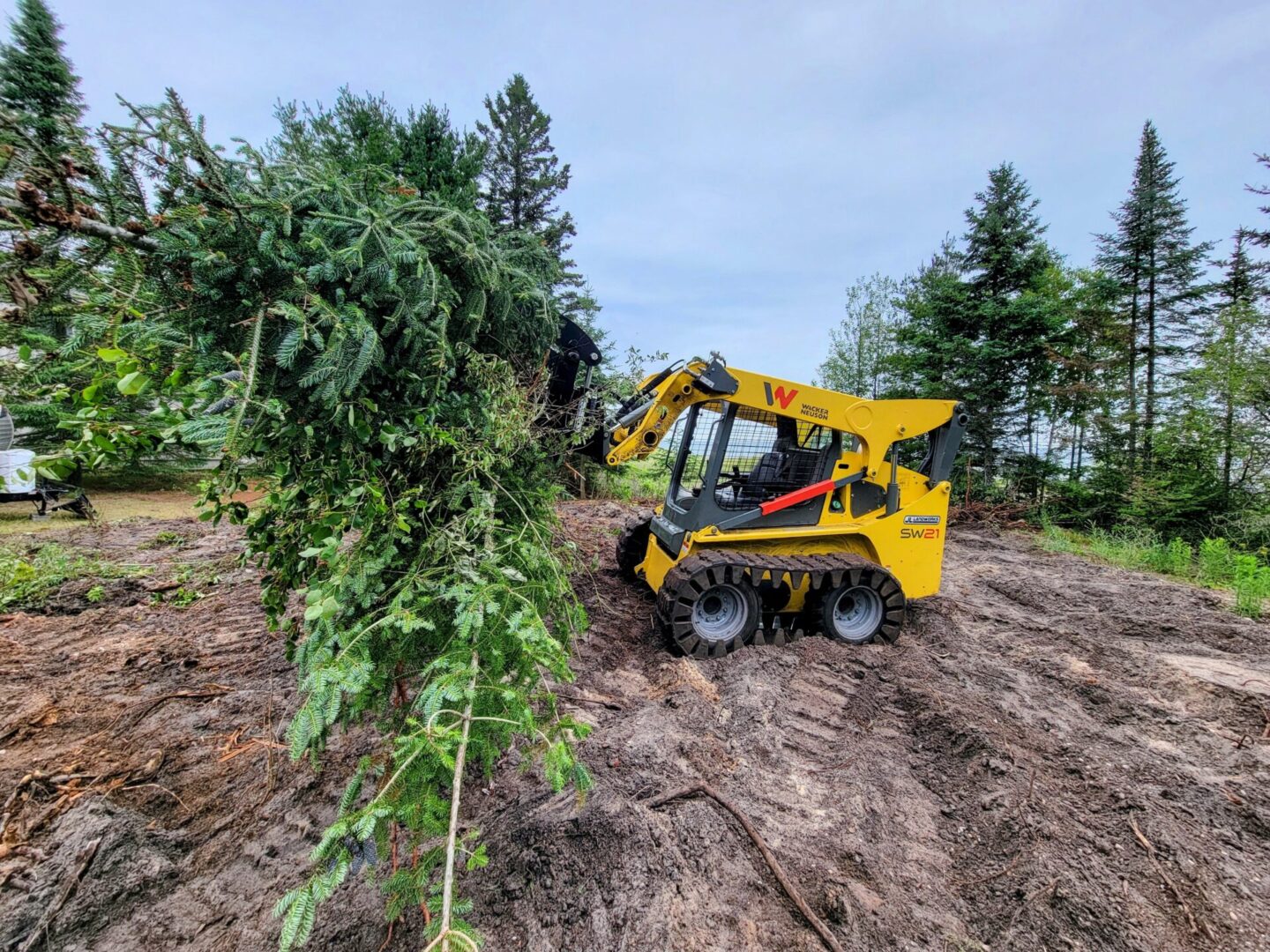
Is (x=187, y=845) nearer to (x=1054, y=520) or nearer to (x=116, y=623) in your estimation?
(x=116, y=623)

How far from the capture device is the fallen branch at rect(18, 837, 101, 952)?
1.64m

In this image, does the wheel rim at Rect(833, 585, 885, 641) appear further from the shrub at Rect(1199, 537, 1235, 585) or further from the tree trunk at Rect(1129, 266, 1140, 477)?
the tree trunk at Rect(1129, 266, 1140, 477)

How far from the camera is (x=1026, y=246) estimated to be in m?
12.6

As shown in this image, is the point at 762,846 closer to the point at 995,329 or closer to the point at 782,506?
the point at 782,506

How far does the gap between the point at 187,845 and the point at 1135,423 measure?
1751 centimetres

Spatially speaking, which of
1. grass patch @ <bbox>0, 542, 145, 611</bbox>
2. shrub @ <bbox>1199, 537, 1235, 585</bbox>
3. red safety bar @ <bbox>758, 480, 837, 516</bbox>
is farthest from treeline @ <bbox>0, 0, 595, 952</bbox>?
shrub @ <bbox>1199, 537, 1235, 585</bbox>

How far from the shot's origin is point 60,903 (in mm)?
1722

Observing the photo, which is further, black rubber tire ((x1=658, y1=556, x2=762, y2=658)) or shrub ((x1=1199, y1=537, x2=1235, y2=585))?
shrub ((x1=1199, y1=537, x2=1235, y2=585))

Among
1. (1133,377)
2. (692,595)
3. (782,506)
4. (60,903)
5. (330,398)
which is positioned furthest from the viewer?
(1133,377)

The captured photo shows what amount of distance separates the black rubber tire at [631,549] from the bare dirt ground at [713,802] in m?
1.45

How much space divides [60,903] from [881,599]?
5.20 metres

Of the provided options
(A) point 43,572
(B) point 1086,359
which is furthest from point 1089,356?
(A) point 43,572

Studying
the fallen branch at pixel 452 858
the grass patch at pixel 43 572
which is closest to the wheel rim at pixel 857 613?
the fallen branch at pixel 452 858

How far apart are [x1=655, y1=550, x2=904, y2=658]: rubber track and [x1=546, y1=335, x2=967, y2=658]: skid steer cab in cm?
1
